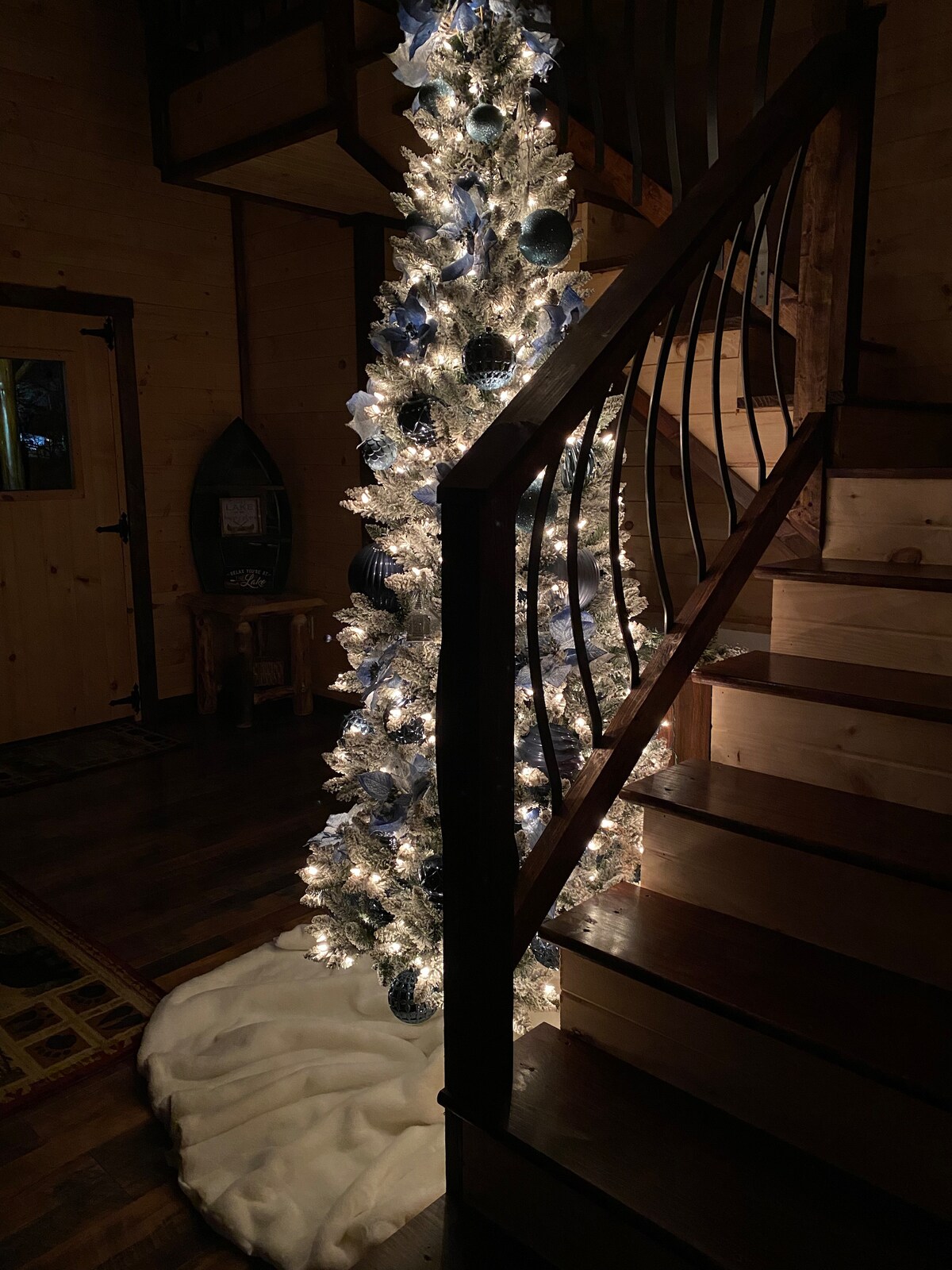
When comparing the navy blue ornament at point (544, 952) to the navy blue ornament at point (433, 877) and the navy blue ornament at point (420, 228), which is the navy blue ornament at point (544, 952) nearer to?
the navy blue ornament at point (433, 877)

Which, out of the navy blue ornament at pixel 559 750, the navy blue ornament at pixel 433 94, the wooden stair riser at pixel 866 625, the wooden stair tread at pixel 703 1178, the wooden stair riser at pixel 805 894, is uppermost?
the navy blue ornament at pixel 433 94

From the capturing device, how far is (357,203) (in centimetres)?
431

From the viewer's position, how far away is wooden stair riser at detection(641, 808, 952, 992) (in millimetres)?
1473

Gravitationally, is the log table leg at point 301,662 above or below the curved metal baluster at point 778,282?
below

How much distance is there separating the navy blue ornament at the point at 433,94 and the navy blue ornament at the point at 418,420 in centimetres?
67

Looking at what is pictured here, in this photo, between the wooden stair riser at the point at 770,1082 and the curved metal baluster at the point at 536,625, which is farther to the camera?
the curved metal baluster at the point at 536,625

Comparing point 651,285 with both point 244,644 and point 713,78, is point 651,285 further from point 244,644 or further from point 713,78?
point 244,644

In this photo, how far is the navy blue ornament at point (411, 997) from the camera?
7.11 feet

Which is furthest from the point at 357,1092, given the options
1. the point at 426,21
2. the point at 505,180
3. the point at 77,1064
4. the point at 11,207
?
the point at 11,207

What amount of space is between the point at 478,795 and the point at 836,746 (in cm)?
A: 75

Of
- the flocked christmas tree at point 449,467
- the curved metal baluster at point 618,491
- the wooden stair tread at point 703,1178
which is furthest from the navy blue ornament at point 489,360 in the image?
the wooden stair tread at point 703,1178

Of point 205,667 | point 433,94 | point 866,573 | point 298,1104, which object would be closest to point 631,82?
point 433,94

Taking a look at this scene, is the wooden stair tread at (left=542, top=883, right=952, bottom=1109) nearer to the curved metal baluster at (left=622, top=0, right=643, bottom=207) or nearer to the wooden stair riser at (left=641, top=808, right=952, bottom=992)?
the wooden stair riser at (left=641, top=808, right=952, bottom=992)

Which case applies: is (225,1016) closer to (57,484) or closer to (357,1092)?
(357,1092)
